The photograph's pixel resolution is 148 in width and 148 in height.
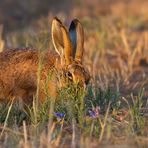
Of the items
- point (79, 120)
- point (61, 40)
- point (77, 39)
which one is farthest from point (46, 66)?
point (79, 120)

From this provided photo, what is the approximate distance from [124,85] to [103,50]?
267cm

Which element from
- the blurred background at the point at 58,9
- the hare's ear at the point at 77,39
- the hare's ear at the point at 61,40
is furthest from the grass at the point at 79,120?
the blurred background at the point at 58,9

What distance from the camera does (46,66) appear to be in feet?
22.8

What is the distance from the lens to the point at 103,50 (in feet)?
36.0

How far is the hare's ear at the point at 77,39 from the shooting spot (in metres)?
6.89

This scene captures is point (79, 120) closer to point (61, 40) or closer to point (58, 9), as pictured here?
point (61, 40)

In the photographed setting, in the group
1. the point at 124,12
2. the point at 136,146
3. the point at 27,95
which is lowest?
the point at 136,146

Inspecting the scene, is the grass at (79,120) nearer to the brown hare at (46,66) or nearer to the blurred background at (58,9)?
the brown hare at (46,66)

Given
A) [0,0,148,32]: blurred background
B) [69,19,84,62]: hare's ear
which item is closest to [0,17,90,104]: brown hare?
[69,19,84,62]: hare's ear

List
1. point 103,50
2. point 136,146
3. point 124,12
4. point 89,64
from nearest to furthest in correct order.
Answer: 1. point 136,146
2. point 89,64
3. point 103,50
4. point 124,12

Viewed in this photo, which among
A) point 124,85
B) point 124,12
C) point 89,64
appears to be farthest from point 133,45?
point 124,12

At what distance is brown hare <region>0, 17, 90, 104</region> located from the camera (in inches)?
258

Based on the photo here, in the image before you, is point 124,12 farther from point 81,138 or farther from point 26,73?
point 81,138

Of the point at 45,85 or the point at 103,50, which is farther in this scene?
the point at 103,50
